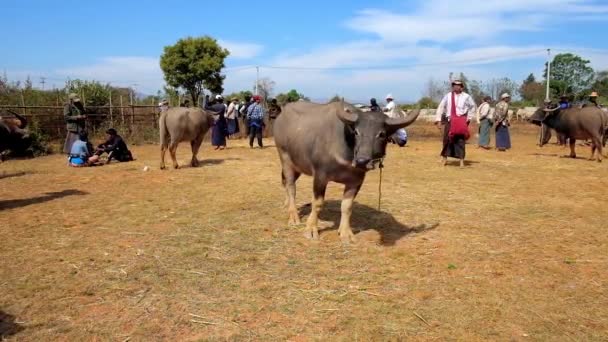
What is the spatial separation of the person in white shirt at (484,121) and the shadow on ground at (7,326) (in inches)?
589

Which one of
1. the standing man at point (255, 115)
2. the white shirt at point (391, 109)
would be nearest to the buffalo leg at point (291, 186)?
the white shirt at point (391, 109)

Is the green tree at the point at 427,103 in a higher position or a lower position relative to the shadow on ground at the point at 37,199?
higher

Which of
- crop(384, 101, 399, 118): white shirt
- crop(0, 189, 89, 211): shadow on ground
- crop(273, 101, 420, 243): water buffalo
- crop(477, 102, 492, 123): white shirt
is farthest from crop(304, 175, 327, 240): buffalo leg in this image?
crop(477, 102, 492, 123): white shirt

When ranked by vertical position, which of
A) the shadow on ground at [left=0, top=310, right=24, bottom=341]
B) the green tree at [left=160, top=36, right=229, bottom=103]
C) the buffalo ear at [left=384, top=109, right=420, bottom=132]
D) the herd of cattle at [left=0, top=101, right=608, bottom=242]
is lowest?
the shadow on ground at [left=0, top=310, right=24, bottom=341]

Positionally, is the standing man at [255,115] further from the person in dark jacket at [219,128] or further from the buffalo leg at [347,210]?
the buffalo leg at [347,210]

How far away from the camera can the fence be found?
16.3 meters

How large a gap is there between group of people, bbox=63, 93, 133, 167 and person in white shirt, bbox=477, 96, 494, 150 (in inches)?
446

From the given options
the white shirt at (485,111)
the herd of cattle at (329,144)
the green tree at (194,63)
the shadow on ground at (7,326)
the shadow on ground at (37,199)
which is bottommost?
the shadow on ground at (7,326)

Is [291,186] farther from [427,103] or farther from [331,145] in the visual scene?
[427,103]

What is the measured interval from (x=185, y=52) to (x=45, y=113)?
2077 cm

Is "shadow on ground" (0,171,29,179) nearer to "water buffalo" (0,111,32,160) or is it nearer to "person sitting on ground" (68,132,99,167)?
"person sitting on ground" (68,132,99,167)

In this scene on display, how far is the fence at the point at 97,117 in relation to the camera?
16266 mm

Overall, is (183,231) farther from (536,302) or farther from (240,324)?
(536,302)

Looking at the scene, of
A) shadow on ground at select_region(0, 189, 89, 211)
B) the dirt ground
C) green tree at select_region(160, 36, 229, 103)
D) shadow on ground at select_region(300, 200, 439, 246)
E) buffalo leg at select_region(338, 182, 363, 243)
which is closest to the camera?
the dirt ground
